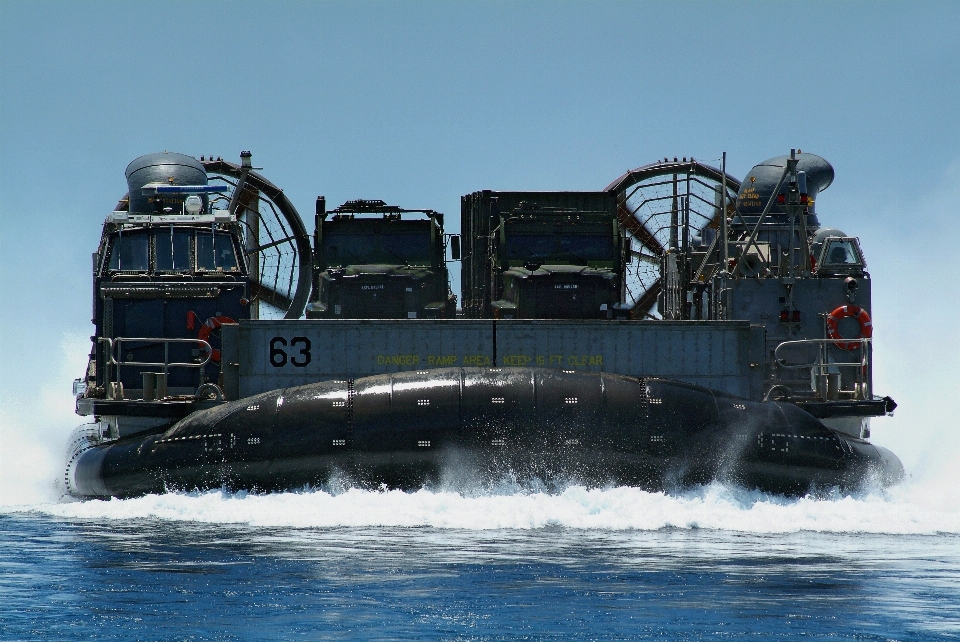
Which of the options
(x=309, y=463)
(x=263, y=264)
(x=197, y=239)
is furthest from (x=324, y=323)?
(x=263, y=264)

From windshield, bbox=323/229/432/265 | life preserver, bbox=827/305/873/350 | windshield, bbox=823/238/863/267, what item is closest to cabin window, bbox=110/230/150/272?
windshield, bbox=323/229/432/265

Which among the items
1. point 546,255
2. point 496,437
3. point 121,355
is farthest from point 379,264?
point 496,437

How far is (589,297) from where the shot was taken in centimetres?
2023

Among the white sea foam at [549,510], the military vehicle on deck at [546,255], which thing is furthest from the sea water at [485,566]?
the military vehicle on deck at [546,255]

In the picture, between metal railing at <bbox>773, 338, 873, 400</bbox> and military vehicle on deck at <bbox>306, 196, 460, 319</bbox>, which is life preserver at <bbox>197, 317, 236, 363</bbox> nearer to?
military vehicle on deck at <bbox>306, 196, 460, 319</bbox>

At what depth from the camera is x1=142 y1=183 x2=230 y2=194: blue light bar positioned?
21109mm

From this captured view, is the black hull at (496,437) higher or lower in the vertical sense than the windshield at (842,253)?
lower

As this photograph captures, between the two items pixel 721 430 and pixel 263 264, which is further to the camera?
pixel 263 264

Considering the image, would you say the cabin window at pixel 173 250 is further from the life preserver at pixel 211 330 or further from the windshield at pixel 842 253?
the windshield at pixel 842 253

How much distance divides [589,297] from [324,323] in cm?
546

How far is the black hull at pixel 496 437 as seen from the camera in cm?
1465

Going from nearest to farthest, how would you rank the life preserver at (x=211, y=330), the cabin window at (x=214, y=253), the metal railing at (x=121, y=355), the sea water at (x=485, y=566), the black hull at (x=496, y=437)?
the sea water at (x=485, y=566) → the black hull at (x=496, y=437) → the metal railing at (x=121, y=355) → the life preserver at (x=211, y=330) → the cabin window at (x=214, y=253)

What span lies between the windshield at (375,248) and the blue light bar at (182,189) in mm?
1935

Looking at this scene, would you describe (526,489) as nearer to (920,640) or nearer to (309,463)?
(309,463)
